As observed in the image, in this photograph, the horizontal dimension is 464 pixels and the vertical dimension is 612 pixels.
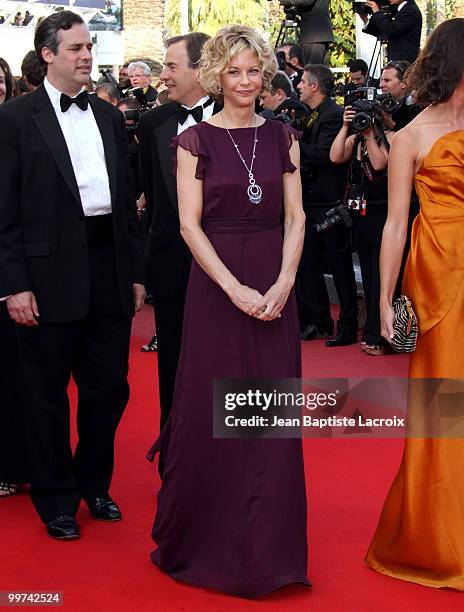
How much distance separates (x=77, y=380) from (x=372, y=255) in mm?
3875

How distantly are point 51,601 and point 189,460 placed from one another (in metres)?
0.65

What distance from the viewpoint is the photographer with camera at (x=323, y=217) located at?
849 cm

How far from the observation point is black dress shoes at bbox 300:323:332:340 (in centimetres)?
880

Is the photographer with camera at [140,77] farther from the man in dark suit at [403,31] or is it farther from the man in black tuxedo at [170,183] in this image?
the man in black tuxedo at [170,183]

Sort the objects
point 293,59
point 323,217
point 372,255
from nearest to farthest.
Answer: point 372,255
point 323,217
point 293,59

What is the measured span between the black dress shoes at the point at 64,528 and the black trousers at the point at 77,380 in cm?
3

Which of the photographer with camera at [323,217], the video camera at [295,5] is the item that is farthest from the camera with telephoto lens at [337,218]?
the video camera at [295,5]

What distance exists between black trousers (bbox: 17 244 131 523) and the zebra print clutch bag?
1.25m

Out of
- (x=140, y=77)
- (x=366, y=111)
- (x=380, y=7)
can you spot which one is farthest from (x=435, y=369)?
(x=140, y=77)

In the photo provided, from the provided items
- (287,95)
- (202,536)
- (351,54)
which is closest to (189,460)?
(202,536)

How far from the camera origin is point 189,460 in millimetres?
3957

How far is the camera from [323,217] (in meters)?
8.63

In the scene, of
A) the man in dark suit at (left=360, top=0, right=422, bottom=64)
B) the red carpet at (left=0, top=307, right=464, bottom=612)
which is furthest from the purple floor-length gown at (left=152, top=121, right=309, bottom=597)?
the man in dark suit at (left=360, top=0, right=422, bottom=64)

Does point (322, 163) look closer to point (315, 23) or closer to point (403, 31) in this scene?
point (403, 31)
